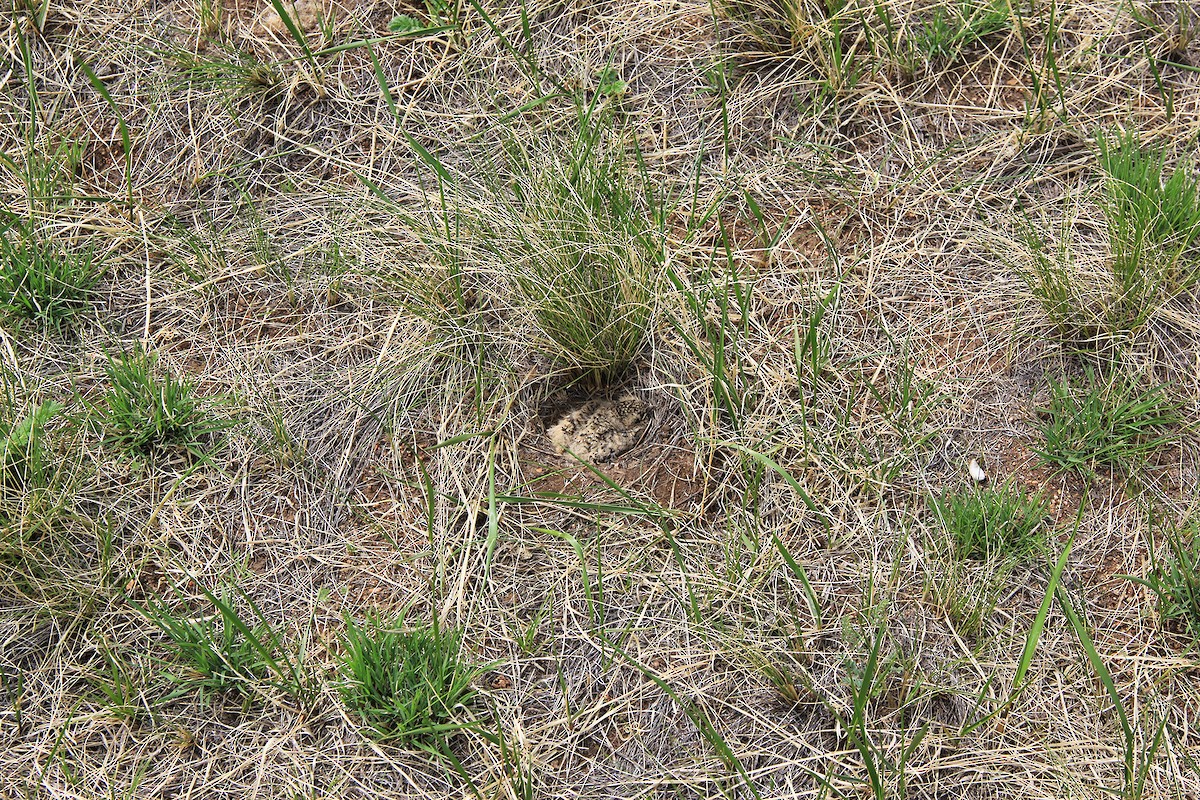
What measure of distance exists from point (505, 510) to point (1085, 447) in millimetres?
1191

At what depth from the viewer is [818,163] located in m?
2.53

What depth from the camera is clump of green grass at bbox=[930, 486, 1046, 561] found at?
6.71 ft

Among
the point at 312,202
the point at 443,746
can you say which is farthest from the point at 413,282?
the point at 443,746

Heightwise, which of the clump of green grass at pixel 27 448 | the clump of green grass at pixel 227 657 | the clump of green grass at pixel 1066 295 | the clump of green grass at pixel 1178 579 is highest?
the clump of green grass at pixel 27 448

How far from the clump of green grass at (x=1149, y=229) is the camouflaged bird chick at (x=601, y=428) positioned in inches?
41.0

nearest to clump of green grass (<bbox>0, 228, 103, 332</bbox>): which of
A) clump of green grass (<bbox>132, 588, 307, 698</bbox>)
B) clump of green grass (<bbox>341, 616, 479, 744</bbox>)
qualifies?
clump of green grass (<bbox>132, 588, 307, 698</bbox>)

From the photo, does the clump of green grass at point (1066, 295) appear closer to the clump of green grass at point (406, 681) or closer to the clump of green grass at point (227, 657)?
the clump of green grass at point (406, 681)

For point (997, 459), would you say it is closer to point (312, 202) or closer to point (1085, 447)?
point (1085, 447)

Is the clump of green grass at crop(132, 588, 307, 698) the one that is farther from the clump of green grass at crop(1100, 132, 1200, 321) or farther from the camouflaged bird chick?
the clump of green grass at crop(1100, 132, 1200, 321)

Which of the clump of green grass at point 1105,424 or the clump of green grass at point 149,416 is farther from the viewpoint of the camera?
the clump of green grass at point 149,416

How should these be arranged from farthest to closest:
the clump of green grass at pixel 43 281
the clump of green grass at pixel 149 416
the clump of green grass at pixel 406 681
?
the clump of green grass at pixel 43 281, the clump of green grass at pixel 149 416, the clump of green grass at pixel 406 681

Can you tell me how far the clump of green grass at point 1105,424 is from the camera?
2150 millimetres

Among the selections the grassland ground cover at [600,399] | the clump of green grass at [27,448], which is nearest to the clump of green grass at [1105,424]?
the grassland ground cover at [600,399]

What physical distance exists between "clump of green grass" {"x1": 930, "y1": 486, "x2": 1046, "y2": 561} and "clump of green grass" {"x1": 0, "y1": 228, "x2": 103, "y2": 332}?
1.97m
